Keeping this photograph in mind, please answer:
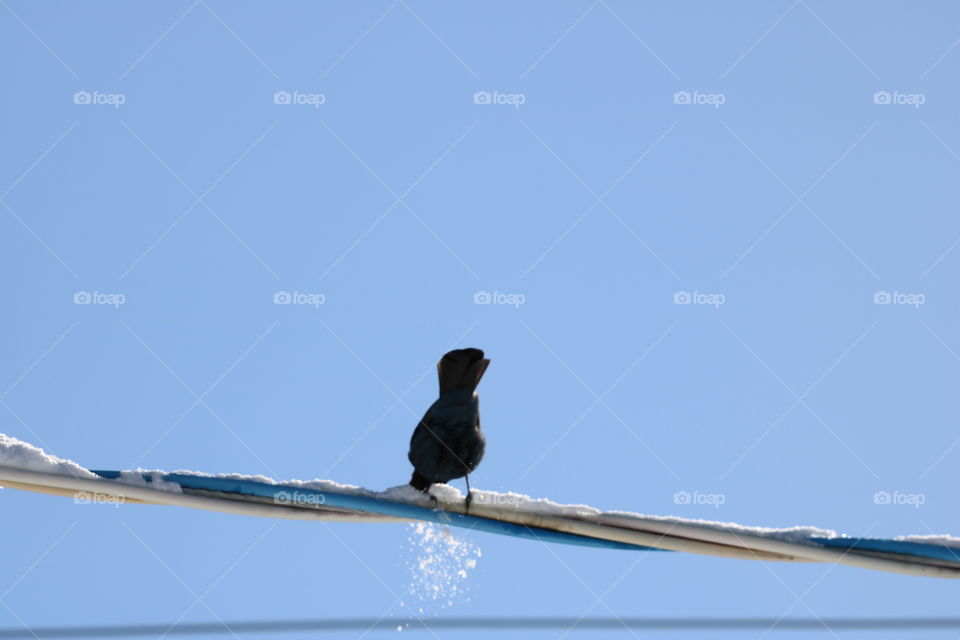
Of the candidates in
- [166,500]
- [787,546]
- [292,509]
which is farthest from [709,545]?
[166,500]

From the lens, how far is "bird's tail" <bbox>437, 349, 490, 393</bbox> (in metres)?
5.80

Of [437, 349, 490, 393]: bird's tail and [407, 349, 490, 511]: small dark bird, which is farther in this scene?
[437, 349, 490, 393]: bird's tail

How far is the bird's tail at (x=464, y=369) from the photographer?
5.80 meters

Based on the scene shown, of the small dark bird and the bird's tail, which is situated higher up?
the bird's tail

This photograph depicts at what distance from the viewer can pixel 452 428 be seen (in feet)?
18.5

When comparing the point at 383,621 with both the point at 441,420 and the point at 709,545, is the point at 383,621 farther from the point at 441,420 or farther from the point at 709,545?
the point at 441,420

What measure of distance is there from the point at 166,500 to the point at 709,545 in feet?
5.35

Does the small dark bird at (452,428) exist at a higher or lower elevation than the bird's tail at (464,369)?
lower

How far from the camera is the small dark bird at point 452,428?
544 cm

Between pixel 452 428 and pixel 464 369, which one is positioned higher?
pixel 464 369

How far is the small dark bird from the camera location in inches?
214

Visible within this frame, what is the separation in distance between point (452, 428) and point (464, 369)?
0.30m

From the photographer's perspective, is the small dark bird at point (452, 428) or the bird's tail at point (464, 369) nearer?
the small dark bird at point (452, 428)

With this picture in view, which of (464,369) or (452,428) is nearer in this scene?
(452,428)
